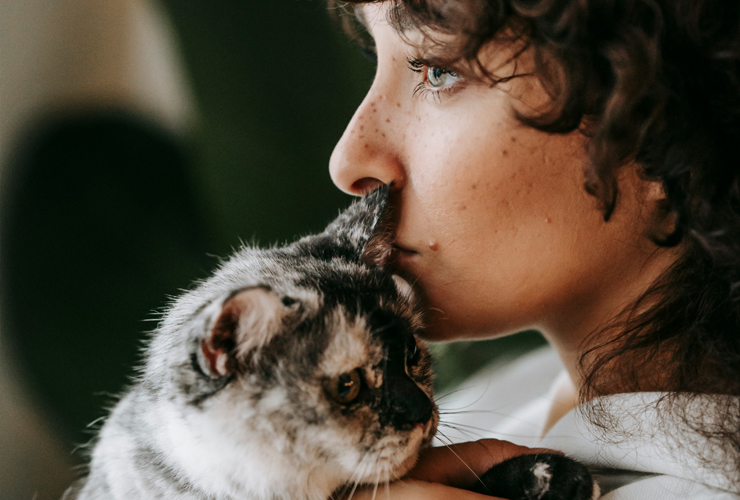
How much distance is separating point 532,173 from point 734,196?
267mm

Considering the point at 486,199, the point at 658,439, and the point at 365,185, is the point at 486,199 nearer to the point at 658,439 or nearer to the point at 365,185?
the point at 365,185

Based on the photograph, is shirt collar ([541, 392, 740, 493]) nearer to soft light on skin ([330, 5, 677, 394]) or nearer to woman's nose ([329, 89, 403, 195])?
soft light on skin ([330, 5, 677, 394])

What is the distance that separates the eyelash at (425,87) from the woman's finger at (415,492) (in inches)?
22.8

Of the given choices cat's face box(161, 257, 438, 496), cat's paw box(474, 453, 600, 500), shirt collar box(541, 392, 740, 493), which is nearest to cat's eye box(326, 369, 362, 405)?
cat's face box(161, 257, 438, 496)

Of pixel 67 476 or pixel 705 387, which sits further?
pixel 67 476

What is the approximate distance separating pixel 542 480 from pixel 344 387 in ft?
1.03

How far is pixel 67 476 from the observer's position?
61.0 inches

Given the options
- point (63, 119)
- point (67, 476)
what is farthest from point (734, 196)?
point (67, 476)

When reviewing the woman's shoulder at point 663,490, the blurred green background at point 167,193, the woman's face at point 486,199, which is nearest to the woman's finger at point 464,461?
the woman's shoulder at point 663,490

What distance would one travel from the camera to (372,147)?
33.6 inches

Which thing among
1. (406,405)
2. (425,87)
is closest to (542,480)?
(406,405)

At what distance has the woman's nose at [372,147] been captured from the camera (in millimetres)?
853

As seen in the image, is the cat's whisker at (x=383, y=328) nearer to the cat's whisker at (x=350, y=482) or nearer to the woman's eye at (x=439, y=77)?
the cat's whisker at (x=350, y=482)

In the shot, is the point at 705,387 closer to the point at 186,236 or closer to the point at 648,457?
the point at 648,457
